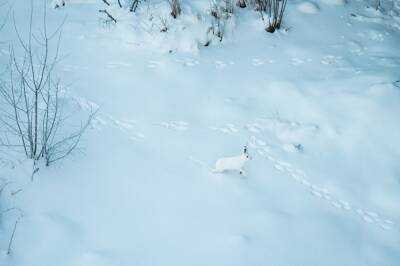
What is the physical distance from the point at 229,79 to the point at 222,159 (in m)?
1.55

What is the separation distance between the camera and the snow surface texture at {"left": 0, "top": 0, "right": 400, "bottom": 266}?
9.28ft

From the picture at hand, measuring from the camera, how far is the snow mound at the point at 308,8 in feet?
Answer: 18.8

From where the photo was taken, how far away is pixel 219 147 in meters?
3.73

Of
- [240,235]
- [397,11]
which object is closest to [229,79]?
Answer: [240,235]

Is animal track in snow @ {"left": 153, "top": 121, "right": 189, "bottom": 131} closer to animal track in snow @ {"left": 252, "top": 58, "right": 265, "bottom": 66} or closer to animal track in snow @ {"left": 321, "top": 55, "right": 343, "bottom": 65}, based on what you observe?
animal track in snow @ {"left": 252, "top": 58, "right": 265, "bottom": 66}

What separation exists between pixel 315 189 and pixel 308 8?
3.17 meters

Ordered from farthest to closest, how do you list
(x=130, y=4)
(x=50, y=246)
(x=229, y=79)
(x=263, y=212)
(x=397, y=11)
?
(x=397, y=11) < (x=130, y=4) < (x=229, y=79) < (x=263, y=212) < (x=50, y=246)

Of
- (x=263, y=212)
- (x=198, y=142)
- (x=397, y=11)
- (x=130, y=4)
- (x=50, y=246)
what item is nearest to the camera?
(x=50, y=246)

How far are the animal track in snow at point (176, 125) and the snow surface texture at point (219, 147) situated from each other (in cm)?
2

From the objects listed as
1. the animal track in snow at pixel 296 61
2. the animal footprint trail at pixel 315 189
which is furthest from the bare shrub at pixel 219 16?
the animal footprint trail at pixel 315 189

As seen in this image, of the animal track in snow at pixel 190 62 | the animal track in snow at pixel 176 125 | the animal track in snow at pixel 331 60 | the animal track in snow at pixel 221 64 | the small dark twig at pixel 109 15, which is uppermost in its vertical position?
the small dark twig at pixel 109 15

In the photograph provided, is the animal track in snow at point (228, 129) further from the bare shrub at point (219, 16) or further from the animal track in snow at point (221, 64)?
the bare shrub at point (219, 16)

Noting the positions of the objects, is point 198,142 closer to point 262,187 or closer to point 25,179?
point 262,187

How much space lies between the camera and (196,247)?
2783mm
